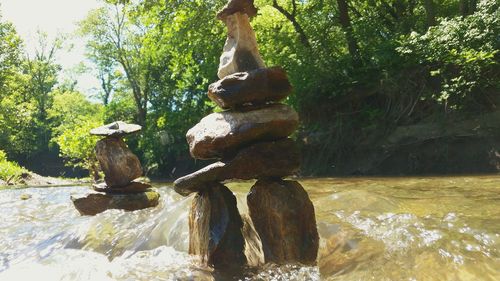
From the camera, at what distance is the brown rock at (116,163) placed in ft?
26.9

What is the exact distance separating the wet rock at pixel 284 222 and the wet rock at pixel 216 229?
0.67 ft

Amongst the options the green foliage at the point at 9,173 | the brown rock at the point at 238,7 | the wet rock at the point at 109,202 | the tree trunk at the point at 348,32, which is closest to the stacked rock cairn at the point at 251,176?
the brown rock at the point at 238,7

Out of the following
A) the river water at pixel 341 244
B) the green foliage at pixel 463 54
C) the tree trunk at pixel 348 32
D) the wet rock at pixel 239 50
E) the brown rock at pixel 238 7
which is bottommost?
the river water at pixel 341 244

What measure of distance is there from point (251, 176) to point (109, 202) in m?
4.78

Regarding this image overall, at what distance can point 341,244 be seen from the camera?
13.8ft

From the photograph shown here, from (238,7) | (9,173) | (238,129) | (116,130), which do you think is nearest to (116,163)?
(116,130)

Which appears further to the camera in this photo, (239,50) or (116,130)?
(116,130)

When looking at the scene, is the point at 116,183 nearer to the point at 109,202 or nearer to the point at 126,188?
the point at 126,188

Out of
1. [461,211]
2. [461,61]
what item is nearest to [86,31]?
[461,61]

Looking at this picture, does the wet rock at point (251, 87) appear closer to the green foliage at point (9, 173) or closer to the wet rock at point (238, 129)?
the wet rock at point (238, 129)

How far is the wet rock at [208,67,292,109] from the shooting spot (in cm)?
395

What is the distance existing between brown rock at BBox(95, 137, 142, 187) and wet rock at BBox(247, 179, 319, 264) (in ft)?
15.8

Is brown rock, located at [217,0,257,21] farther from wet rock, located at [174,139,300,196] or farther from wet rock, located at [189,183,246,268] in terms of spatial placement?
wet rock, located at [189,183,246,268]

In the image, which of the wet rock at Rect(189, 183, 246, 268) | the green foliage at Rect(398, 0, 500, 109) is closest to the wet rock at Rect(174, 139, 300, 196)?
the wet rock at Rect(189, 183, 246, 268)
